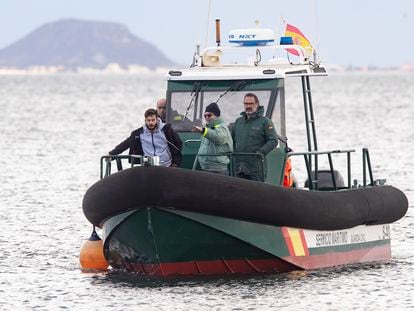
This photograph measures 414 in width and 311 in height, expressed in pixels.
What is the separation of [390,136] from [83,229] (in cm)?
3018

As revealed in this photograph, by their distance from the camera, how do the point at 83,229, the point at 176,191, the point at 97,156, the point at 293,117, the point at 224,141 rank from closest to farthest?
1. the point at 176,191
2. the point at 224,141
3. the point at 83,229
4. the point at 97,156
5. the point at 293,117

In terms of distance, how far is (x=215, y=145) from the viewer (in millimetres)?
16703

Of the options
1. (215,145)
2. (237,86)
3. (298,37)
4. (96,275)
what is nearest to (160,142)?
(215,145)

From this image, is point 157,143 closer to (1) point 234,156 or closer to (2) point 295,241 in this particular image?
(1) point 234,156

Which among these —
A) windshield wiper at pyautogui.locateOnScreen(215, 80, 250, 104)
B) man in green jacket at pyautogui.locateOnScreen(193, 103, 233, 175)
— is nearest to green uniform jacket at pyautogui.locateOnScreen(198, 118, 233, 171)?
man in green jacket at pyautogui.locateOnScreen(193, 103, 233, 175)

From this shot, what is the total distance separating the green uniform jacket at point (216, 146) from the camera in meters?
16.4

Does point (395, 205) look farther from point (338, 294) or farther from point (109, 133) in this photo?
point (109, 133)

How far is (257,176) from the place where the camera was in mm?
16750

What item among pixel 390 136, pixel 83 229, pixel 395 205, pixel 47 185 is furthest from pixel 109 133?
pixel 395 205

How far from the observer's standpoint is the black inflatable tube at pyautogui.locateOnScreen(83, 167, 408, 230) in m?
15.5

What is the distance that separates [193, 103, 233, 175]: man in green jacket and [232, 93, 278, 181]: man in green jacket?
0.78 ft

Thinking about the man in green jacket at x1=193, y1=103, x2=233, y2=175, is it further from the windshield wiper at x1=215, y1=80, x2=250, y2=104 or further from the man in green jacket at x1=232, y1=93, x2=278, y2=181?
the windshield wiper at x1=215, y1=80, x2=250, y2=104

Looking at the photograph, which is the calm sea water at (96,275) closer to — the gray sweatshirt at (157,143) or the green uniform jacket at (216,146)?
the green uniform jacket at (216,146)

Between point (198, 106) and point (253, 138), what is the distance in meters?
1.28
